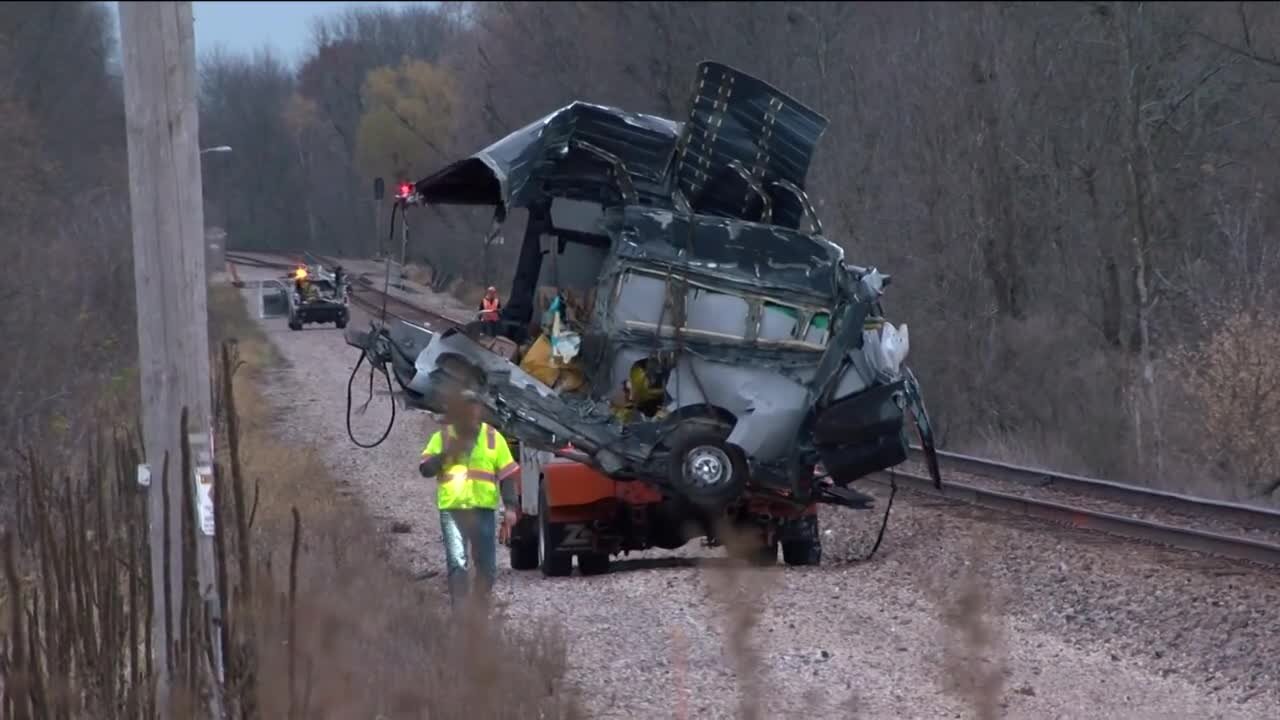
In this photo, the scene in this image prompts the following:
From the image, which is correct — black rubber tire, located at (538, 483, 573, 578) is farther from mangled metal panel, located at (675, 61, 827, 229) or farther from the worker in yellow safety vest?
mangled metal panel, located at (675, 61, 827, 229)

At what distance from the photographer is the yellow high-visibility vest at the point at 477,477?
34.5ft

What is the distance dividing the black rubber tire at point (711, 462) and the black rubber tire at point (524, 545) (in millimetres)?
2243

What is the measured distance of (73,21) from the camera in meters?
40.9

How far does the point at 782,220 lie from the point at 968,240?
17.7 meters

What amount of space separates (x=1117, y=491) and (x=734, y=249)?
592 centimetres

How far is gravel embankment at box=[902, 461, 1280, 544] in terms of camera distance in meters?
13.2

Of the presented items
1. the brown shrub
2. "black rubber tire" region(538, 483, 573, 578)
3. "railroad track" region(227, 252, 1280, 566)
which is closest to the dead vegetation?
"black rubber tire" region(538, 483, 573, 578)

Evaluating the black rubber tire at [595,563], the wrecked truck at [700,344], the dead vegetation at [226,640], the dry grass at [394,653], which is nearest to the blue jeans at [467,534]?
the dry grass at [394,653]

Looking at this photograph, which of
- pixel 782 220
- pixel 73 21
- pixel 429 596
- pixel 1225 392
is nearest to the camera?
pixel 429 596

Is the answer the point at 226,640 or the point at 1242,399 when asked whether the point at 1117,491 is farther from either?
the point at 226,640

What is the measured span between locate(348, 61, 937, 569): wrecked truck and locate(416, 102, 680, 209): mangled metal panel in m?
0.02

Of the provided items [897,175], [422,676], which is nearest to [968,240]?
[897,175]

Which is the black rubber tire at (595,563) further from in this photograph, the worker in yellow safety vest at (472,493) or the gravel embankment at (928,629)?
the worker in yellow safety vest at (472,493)

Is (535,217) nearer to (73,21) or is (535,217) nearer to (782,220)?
(782,220)
